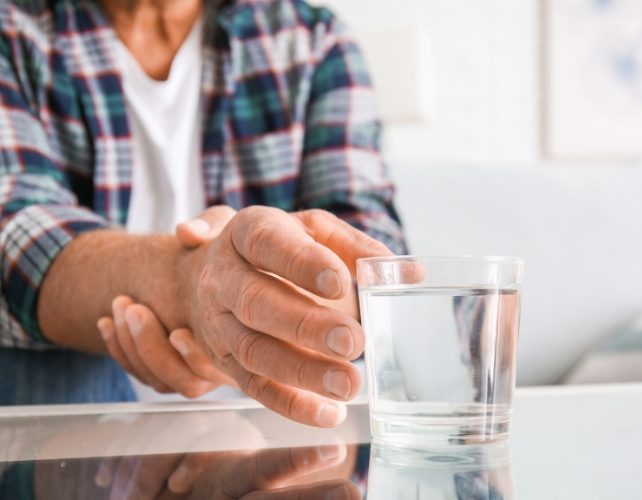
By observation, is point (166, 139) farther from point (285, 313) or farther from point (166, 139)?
point (285, 313)

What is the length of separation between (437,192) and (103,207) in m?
0.70

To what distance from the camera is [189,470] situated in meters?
0.33

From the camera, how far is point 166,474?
0.32m

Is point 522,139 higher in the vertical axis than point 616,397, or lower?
lower

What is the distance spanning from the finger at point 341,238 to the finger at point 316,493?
18 cm

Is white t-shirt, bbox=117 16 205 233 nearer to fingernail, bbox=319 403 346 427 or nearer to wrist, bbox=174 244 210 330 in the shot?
wrist, bbox=174 244 210 330

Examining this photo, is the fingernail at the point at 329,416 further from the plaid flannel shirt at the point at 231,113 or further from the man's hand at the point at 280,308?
the plaid flannel shirt at the point at 231,113

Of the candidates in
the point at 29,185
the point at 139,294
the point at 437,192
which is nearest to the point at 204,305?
the point at 139,294

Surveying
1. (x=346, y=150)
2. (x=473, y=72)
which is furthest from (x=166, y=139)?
(x=473, y=72)

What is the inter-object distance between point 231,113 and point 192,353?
673mm

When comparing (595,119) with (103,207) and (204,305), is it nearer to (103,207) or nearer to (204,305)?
(103,207)

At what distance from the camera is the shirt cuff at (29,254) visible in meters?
0.82

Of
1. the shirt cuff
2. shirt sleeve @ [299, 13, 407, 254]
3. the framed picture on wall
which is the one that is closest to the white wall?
the framed picture on wall

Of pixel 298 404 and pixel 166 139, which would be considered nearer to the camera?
pixel 298 404
